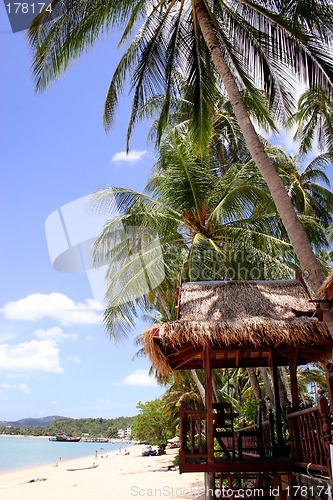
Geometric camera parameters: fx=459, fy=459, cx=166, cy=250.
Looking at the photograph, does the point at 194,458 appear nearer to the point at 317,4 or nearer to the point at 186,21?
the point at 317,4

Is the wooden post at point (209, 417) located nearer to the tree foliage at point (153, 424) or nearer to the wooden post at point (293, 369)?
the wooden post at point (293, 369)

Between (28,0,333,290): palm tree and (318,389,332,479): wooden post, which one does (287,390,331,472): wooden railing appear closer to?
(318,389,332,479): wooden post

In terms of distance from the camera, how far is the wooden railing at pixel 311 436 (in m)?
5.21

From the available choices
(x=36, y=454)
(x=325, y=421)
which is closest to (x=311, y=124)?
(x=325, y=421)

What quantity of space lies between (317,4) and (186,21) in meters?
2.93

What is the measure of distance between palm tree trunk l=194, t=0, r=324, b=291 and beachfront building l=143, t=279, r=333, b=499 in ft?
2.23

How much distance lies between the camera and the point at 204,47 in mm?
9859

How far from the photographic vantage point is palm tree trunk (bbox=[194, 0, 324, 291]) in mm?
6320

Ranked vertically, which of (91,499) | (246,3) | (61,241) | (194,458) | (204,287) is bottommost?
(91,499)

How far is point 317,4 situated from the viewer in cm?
805

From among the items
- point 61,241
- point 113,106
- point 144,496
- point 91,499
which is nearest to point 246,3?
point 113,106

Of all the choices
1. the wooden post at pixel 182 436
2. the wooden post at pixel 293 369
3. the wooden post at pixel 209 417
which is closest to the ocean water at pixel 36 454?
the wooden post at pixel 209 417

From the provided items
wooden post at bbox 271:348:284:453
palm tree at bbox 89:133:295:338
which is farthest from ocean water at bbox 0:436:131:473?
wooden post at bbox 271:348:284:453

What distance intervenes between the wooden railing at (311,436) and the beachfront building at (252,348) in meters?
0.01
